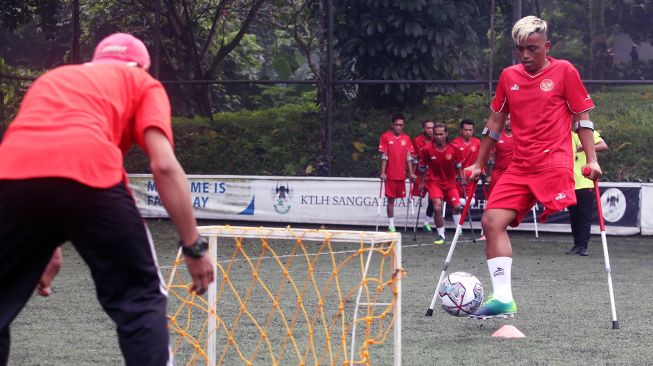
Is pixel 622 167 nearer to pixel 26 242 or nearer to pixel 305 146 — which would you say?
pixel 305 146

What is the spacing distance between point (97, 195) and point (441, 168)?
12.8m

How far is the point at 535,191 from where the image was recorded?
6.96m

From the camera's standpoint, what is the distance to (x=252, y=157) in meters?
19.9

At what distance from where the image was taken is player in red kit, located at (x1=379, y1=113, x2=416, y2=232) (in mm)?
17000

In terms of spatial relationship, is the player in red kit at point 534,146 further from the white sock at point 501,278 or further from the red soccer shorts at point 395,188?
the red soccer shorts at point 395,188

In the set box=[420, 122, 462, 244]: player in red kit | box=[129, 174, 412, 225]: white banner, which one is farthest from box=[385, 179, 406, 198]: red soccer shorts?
box=[420, 122, 462, 244]: player in red kit

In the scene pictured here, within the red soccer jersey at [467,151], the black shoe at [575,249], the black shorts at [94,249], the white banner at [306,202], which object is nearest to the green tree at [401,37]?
the white banner at [306,202]

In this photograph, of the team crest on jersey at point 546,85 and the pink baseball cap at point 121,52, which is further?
the team crest on jersey at point 546,85

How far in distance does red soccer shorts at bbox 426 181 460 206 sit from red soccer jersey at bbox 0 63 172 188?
1252 centimetres

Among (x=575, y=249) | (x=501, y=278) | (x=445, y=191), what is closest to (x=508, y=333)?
(x=501, y=278)

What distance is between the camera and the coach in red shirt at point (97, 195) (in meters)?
3.42

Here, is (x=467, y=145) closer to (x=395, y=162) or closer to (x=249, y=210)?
(x=395, y=162)

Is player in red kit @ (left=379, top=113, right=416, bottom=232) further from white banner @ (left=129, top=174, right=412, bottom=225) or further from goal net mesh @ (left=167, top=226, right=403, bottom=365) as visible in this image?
goal net mesh @ (left=167, top=226, right=403, bottom=365)

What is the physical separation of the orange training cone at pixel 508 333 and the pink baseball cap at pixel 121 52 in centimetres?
371
